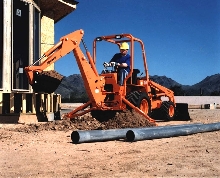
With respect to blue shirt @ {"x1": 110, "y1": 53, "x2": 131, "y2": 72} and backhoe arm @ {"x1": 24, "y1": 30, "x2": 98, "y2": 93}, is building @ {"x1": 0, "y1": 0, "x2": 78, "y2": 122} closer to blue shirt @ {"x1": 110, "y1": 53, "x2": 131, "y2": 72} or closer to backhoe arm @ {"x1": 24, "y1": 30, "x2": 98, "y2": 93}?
backhoe arm @ {"x1": 24, "y1": 30, "x2": 98, "y2": 93}

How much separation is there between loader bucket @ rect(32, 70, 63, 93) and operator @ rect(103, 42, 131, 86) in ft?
5.51

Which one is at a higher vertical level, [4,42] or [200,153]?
[4,42]

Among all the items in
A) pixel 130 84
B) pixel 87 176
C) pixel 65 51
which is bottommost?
pixel 87 176

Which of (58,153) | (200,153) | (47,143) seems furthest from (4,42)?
(200,153)

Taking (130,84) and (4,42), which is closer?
(130,84)

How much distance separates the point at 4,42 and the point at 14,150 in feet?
22.7

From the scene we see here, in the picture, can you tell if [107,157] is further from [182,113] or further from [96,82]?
[182,113]

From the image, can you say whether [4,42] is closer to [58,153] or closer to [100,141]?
[100,141]

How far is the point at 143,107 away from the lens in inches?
446

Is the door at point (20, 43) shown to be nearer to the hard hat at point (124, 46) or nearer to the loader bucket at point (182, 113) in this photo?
the hard hat at point (124, 46)

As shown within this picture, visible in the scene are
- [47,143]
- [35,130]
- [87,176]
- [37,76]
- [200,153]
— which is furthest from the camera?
[37,76]

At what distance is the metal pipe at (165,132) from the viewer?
284 inches

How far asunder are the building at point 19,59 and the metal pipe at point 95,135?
4.54m

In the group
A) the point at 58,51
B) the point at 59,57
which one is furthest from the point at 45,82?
the point at 58,51
